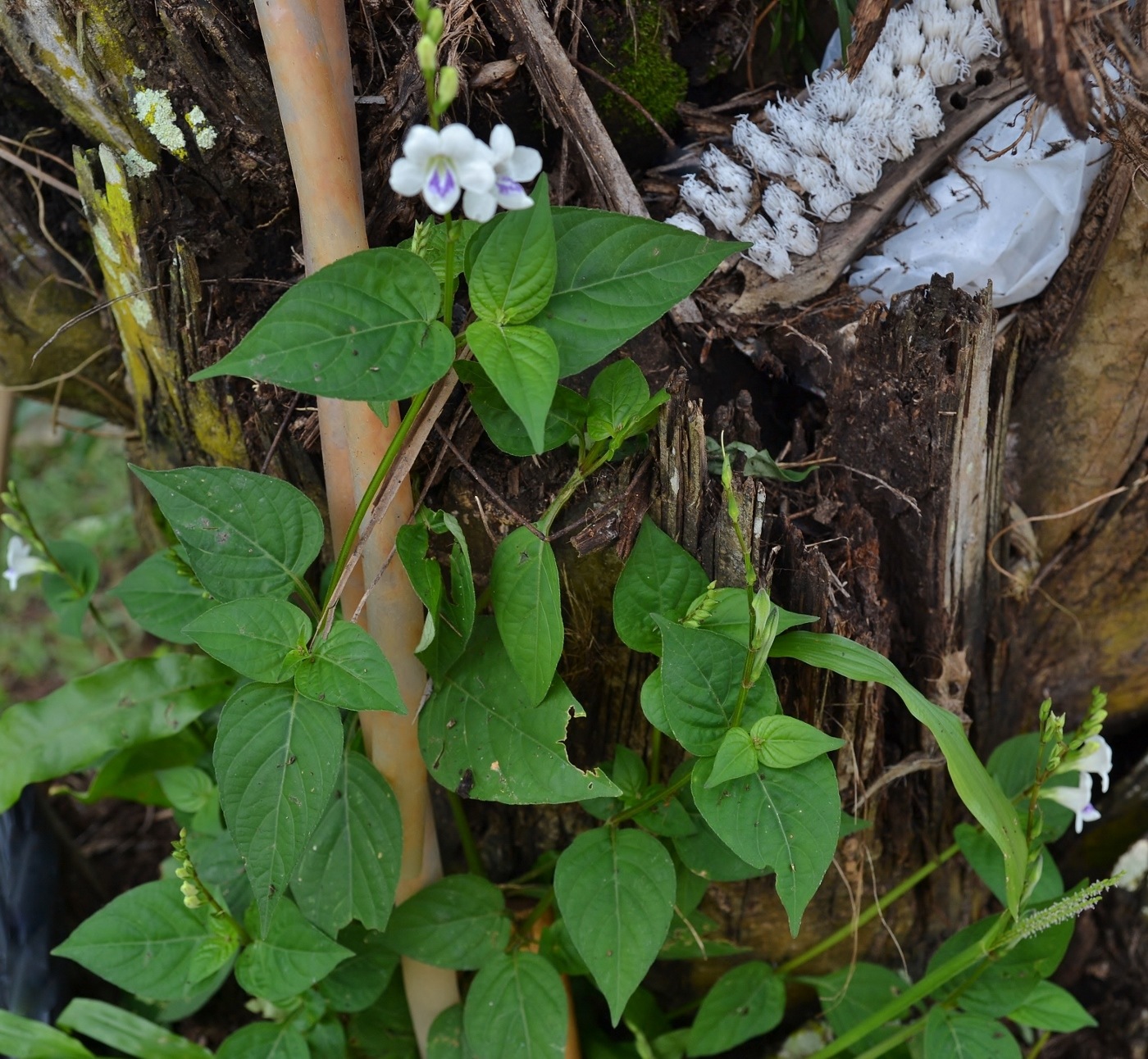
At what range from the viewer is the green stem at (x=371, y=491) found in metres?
1.20

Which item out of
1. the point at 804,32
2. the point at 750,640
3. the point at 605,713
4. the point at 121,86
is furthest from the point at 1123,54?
the point at 121,86

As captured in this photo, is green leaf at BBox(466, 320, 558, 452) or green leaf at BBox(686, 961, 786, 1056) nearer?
green leaf at BBox(466, 320, 558, 452)

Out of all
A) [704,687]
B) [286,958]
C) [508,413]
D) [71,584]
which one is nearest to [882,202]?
[508,413]

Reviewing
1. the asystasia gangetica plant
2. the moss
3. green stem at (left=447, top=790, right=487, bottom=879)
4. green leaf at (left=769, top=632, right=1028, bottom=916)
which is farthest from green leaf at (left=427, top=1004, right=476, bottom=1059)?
the moss

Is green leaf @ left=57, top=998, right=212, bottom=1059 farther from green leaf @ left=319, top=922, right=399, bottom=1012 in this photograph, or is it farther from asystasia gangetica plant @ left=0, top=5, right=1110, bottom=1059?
green leaf @ left=319, top=922, right=399, bottom=1012

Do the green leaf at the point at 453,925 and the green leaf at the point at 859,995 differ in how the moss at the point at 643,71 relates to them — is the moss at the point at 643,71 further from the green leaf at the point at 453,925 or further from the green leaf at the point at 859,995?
the green leaf at the point at 859,995

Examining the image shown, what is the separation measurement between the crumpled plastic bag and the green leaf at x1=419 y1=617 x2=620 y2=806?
0.83 m

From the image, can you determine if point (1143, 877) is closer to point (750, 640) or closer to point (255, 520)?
point (750, 640)

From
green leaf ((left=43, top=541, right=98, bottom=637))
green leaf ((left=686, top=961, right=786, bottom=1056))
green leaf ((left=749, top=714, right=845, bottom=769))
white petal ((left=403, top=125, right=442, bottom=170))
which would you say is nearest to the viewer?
white petal ((left=403, top=125, right=442, bottom=170))

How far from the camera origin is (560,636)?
1209mm

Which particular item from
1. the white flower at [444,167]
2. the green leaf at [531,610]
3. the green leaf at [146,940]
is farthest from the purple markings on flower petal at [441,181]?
the green leaf at [146,940]

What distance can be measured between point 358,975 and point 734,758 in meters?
0.77

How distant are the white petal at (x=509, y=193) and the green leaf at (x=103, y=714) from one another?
1036 millimetres

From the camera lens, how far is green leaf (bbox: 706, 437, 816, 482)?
1410 millimetres
